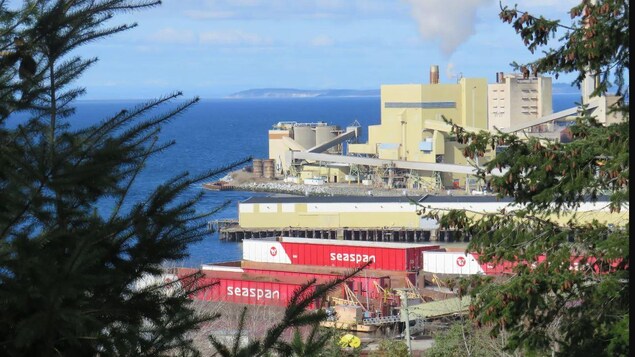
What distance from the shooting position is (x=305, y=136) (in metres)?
76.4

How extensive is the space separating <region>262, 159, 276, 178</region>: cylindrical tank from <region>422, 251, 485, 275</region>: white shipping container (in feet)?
151

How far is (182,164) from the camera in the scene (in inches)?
3216

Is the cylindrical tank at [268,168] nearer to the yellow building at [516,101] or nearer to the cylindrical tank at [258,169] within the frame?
the cylindrical tank at [258,169]

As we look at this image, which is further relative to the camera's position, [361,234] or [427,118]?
[427,118]

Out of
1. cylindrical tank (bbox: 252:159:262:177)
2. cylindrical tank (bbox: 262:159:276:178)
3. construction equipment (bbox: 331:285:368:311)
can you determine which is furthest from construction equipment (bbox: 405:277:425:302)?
cylindrical tank (bbox: 252:159:262:177)

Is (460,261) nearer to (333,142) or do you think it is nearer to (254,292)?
(254,292)

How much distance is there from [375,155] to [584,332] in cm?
5931

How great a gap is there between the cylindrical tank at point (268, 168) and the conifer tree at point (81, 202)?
73756 mm

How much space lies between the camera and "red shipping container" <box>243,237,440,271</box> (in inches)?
1286

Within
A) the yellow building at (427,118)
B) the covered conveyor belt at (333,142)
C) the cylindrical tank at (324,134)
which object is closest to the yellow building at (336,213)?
the yellow building at (427,118)

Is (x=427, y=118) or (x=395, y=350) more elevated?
(x=427, y=118)

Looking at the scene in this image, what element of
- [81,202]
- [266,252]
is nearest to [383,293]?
[266,252]

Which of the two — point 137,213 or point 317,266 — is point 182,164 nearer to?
point 317,266

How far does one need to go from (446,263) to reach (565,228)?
22.6 m
